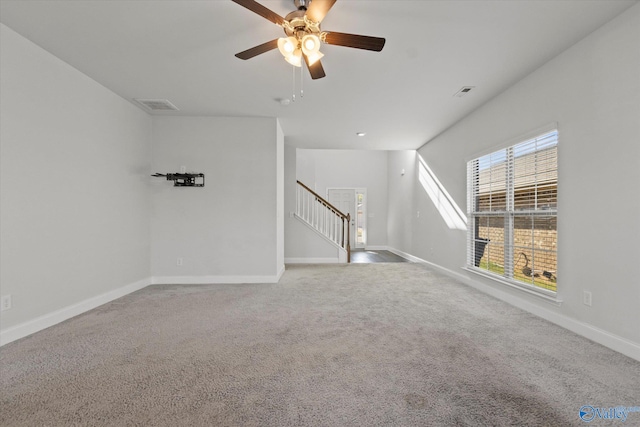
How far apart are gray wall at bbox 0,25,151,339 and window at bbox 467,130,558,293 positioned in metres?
4.99

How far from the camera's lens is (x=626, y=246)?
2295 mm

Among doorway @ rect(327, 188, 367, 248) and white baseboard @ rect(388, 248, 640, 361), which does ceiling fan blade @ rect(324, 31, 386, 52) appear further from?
doorway @ rect(327, 188, 367, 248)

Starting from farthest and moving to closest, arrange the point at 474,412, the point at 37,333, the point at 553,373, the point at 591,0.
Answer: the point at 37,333 → the point at 591,0 → the point at 553,373 → the point at 474,412

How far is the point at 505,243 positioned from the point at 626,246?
1.50m

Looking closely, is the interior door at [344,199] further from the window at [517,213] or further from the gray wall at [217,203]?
the window at [517,213]

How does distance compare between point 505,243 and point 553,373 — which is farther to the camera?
point 505,243

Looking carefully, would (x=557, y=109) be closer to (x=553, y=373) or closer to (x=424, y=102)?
(x=424, y=102)

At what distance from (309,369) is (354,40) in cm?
233

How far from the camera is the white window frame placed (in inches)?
123

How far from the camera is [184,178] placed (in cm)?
459

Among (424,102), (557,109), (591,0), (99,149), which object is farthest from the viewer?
(424,102)

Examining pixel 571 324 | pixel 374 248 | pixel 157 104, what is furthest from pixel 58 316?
pixel 374 248

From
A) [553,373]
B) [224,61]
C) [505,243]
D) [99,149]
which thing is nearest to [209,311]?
[99,149]

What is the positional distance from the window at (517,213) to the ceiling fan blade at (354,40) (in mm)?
2175
